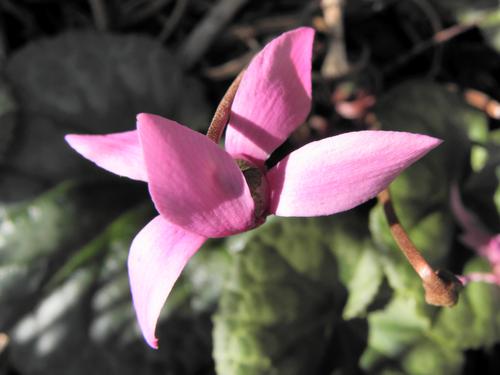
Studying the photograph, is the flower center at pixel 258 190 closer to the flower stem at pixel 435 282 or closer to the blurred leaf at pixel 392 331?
the flower stem at pixel 435 282

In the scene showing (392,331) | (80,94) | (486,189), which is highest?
(80,94)

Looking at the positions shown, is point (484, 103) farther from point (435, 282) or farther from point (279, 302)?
point (435, 282)

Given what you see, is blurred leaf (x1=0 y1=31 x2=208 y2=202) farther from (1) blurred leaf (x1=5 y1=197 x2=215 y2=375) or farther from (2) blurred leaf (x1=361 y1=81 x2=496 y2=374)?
(2) blurred leaf (x1=361 y1=81 x2=496 y2=374)

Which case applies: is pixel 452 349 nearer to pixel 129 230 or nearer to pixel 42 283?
pixel 129 230

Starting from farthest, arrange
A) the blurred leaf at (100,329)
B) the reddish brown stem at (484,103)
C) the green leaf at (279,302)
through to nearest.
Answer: the reddish brown stem at (484,103), the blurred leaf at (100,329), the green leaf at (279,302)

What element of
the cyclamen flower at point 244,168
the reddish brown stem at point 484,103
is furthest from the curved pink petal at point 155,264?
the reddish brown stem at point 484,103

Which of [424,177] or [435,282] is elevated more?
[435,282]

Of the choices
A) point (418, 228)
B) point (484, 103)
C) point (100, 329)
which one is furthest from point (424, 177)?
point (100, 329)
